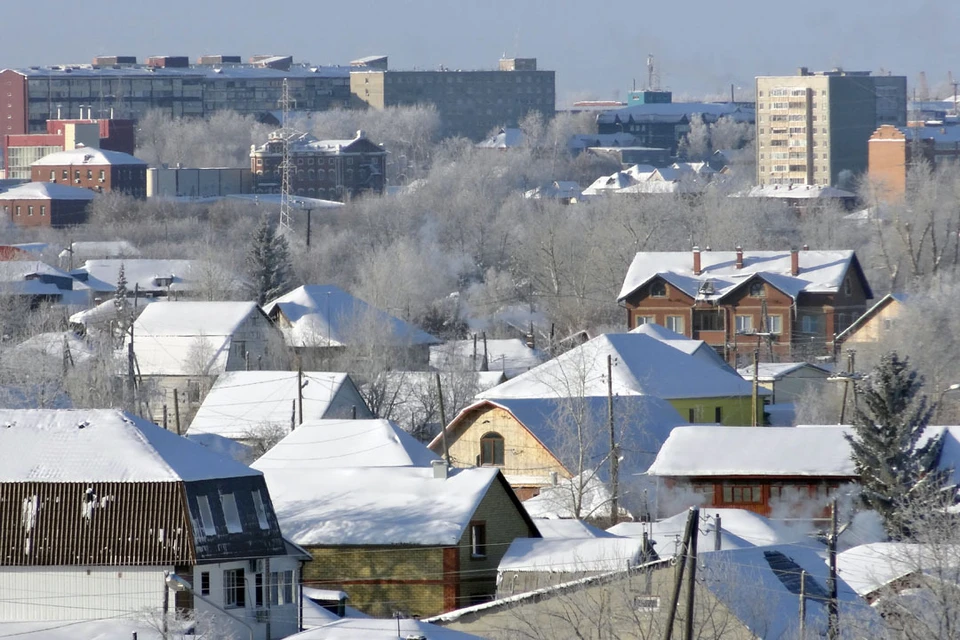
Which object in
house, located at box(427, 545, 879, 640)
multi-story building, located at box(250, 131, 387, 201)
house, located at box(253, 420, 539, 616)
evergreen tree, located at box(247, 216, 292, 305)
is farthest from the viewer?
multi-story building, located at box(250, 131, 387, 201)

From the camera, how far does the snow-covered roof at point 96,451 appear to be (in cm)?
2228

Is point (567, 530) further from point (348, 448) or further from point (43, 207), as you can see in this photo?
point (43, 207)

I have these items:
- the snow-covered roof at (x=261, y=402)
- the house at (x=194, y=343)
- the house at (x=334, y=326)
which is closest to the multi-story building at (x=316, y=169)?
the house at (x=334, y=326)

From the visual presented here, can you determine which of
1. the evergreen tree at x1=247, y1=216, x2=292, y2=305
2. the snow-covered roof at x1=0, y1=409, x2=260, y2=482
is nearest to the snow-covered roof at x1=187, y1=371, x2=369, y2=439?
the snow-covered roof at x1=0, y1=409, x2=260, y2=482

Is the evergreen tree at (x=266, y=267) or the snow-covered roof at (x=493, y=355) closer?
the snow-covered roof at (x=493, y=355)

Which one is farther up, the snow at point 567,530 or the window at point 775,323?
the window at point 775,323

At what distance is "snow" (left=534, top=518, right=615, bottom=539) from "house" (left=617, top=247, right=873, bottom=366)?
2462 centimetres

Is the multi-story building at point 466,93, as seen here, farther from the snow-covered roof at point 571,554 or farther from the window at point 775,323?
the snow-covered roof at point 571,554

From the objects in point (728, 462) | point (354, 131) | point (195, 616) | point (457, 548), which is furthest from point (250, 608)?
point (354, 131)

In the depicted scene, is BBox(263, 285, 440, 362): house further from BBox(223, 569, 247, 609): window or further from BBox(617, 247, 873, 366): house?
BBox(223, 569, 247, 609): window

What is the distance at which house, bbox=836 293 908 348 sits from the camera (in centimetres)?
4916

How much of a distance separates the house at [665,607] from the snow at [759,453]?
828cm

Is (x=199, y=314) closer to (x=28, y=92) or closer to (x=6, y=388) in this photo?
(x=6, y=388)

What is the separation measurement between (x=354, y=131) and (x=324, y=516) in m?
111
